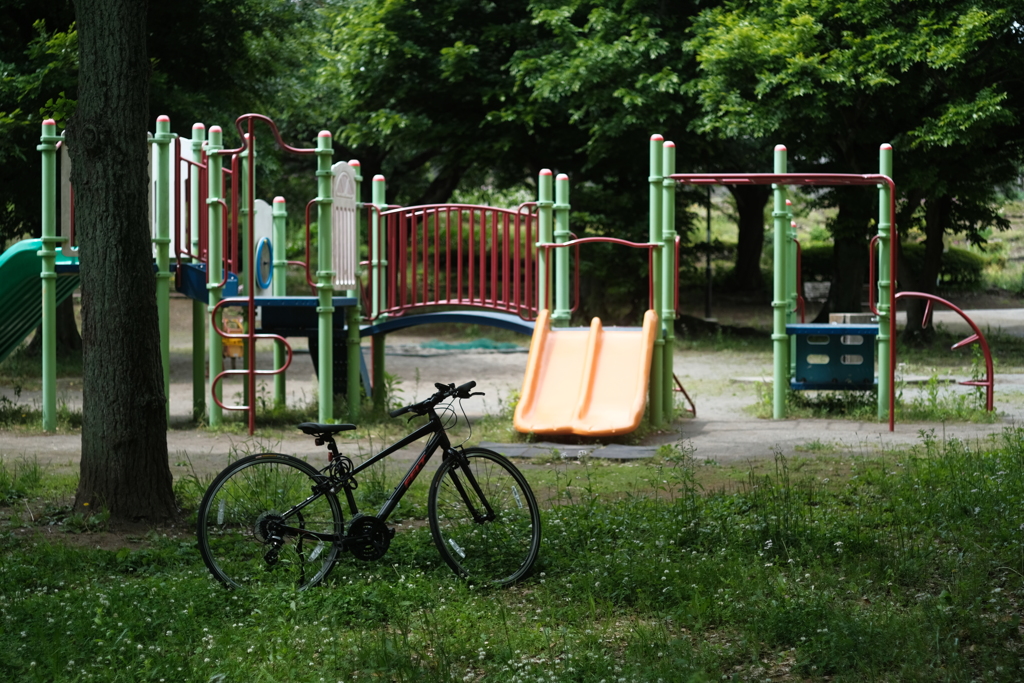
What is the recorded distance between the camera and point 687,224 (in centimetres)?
2509

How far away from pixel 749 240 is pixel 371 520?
28.2 meters

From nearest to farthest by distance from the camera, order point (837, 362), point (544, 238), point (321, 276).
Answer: point (321, 276) → point (544, 238) → point (837, 362)

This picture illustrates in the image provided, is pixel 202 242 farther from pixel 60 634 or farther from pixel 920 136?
pixel 920 136

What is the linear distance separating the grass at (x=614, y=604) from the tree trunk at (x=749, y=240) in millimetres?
25328

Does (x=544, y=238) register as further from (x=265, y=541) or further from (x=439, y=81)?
(x=439, y=81)

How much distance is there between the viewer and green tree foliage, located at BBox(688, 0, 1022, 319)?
58.1 ft

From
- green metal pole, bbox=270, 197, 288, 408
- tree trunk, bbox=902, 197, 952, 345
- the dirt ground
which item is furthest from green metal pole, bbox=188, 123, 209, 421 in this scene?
tree trunk, bbox=902, 197, 952, 345

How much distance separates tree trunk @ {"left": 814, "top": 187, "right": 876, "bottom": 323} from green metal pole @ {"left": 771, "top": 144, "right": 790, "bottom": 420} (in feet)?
30.0

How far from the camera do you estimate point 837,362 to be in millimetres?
11906

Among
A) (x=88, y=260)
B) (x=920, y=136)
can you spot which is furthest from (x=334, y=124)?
(x=88, y=260)

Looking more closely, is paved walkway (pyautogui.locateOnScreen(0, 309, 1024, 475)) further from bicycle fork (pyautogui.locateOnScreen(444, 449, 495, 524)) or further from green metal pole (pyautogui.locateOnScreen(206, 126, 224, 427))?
bicycle fork (pyautogui.locateOnScreen(444, 449, 495, 524))

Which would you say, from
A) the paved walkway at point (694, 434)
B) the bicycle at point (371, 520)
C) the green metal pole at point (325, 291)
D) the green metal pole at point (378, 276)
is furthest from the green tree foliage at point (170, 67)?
the bicycle at point (371, 520)

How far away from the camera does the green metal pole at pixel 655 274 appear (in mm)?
11141

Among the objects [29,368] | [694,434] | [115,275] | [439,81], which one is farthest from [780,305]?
[439,81]
